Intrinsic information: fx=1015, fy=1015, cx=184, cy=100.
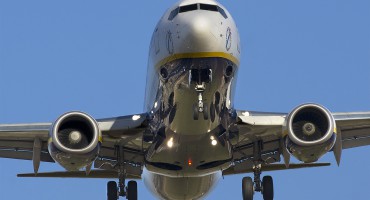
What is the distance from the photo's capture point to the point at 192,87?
89.7 feet

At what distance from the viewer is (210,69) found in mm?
27000

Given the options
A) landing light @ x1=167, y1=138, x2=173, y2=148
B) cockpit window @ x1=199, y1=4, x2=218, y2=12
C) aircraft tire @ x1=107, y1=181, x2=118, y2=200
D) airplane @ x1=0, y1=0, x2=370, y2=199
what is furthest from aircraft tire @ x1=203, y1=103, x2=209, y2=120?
aircraft tire @ x1=107, y1=181, x2=118, y2=200

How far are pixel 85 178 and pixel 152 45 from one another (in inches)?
295

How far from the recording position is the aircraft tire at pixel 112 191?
113 ft

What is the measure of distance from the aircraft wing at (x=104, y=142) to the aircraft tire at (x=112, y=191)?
0.33 metres

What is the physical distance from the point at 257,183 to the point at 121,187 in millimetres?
4556

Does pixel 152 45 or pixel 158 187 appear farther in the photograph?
pixel 158 187

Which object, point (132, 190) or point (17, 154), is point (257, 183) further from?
point (17, 154)

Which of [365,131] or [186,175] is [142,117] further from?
[365,131]

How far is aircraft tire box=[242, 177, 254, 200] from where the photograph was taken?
3378cm

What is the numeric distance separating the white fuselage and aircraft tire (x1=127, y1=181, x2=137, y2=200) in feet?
10.7

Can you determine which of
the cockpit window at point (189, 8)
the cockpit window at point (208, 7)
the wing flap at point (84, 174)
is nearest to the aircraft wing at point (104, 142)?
the wing flap at point (84, 174)

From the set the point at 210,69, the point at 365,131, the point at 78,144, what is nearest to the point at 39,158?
the point at 78,144

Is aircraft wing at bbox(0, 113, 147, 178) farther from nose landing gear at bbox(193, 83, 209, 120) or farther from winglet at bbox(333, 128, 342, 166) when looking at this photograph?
winglet at bbox(333, 128, 342, 166)
